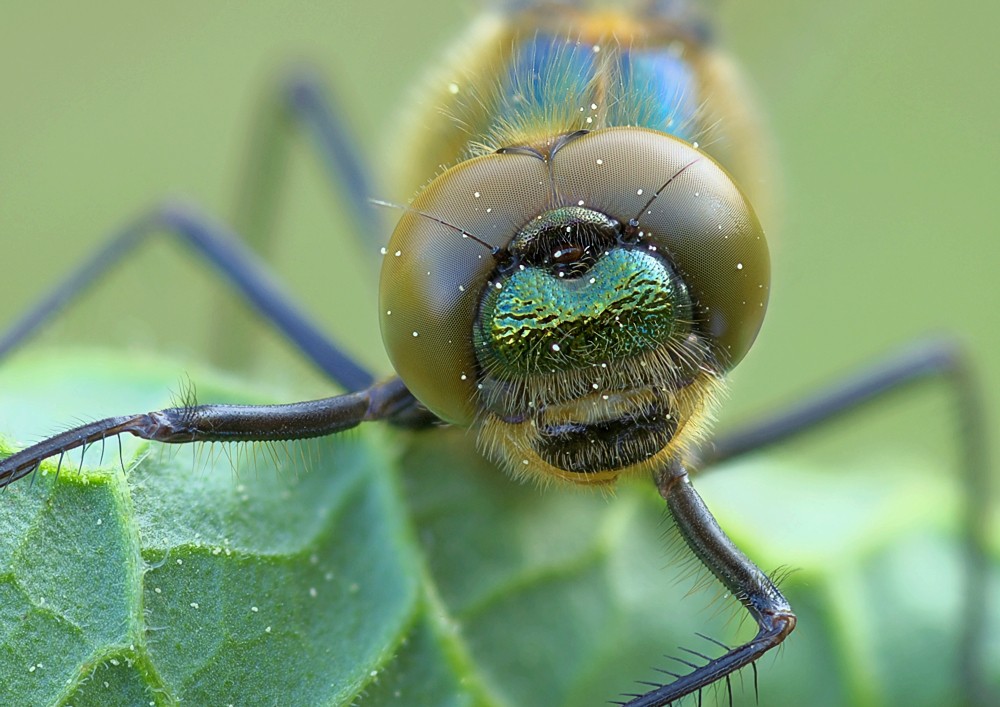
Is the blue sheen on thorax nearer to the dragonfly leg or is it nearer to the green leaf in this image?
the green leaf

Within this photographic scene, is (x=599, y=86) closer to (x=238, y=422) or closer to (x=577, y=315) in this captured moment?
(x=577, y=315)

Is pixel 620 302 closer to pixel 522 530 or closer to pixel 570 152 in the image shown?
pixel 570 152

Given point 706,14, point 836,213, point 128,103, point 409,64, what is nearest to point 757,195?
point 706,14

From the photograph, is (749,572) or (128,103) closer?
(749,572)

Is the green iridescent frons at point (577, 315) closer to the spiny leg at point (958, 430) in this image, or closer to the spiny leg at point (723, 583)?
the spiny leg at point (723, 583)

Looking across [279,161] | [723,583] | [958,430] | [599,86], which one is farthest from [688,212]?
[279,161]

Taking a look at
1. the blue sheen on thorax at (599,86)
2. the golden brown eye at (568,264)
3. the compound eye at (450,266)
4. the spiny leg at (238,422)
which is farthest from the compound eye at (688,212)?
the spiny leg at (238,422)

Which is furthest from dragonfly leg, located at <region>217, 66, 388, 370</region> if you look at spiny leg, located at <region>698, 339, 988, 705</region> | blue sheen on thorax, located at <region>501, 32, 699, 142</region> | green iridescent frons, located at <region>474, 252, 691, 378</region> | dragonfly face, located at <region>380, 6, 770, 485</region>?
green iridescent frons, located at <region>474, 252, 691, 378</region>
